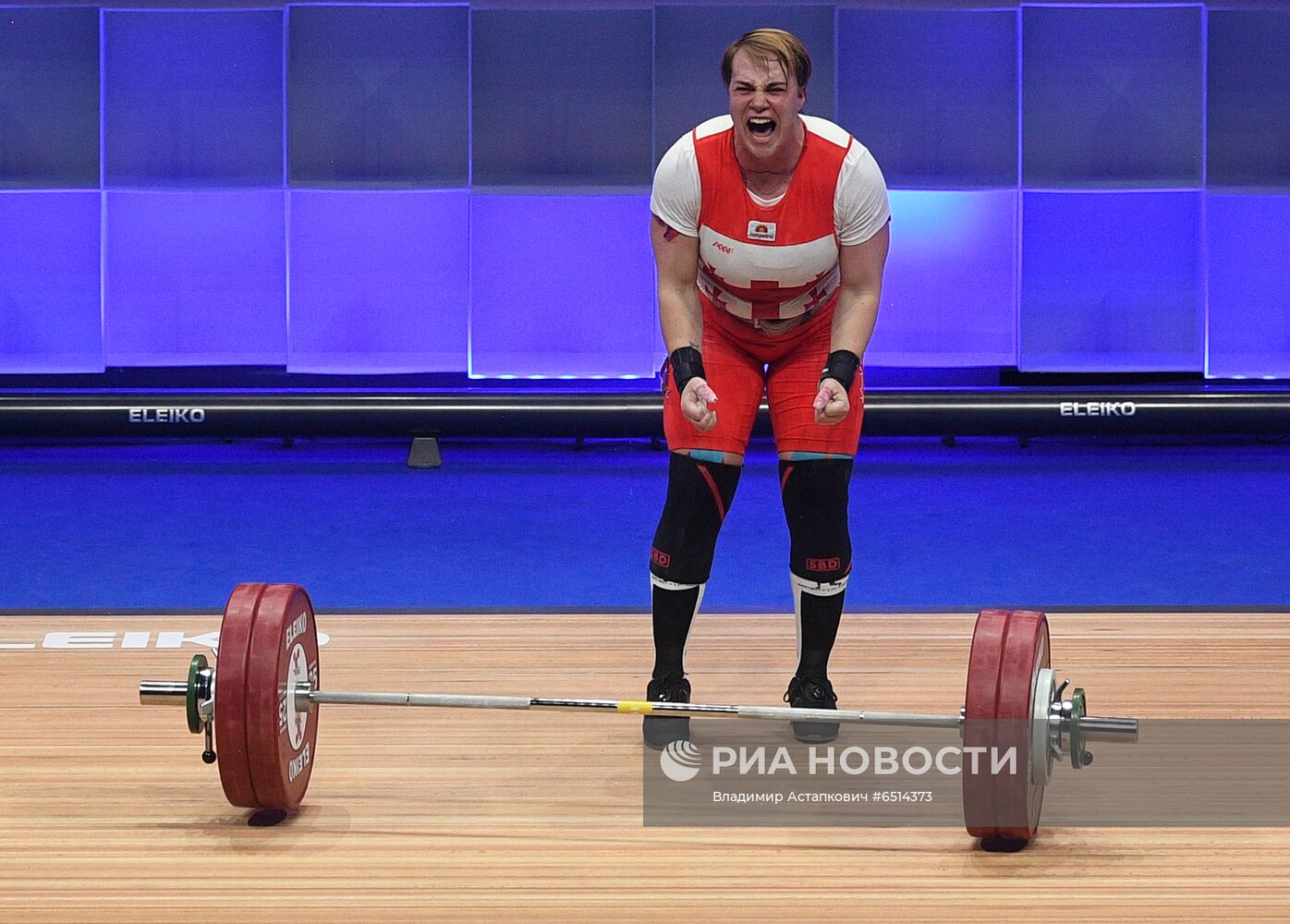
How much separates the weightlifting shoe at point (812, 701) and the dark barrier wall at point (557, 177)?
528cm

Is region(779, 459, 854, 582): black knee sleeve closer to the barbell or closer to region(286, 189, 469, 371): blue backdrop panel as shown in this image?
the barbell

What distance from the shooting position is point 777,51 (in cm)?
259

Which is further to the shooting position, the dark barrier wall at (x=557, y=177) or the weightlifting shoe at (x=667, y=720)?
the dark barrier wall at (x=557, y=177)

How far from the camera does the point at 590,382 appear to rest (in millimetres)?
8102

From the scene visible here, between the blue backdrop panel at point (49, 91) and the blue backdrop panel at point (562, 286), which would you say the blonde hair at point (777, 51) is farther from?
the blue backdrop panel at point (49, 91)

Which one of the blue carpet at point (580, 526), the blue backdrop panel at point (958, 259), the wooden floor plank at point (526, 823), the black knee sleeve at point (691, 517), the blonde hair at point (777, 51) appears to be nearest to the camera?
the wooden floor plank at point (526, 823)

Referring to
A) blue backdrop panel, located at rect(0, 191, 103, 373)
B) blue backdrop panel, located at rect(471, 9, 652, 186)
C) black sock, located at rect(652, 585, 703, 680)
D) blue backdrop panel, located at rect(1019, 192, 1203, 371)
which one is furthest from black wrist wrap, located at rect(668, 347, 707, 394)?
blue backdrop panel, located at rect(0, 191, 103, 373)

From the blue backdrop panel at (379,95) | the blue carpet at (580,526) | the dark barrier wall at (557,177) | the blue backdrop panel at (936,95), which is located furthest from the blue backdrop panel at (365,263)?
the blue backdrop panel at (936,95)

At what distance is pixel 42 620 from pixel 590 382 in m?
4.55

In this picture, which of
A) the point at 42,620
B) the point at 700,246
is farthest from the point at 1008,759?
the point at 42,620

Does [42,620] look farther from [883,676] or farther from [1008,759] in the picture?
[1008,759]

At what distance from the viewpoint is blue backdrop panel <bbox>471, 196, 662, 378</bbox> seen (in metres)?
7.97

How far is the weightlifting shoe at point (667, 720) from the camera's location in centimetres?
276

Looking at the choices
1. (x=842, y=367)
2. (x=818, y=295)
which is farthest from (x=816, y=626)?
(x=818, y=295)
